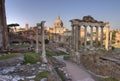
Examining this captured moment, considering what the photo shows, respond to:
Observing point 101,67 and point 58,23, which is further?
point 58,23

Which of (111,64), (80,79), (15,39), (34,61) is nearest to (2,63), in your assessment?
(34,61)

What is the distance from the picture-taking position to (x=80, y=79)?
15.5 metres

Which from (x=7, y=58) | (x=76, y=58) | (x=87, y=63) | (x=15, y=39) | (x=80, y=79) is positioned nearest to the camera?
(x=80, y=79)

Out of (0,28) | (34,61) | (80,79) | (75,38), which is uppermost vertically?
(0,28)

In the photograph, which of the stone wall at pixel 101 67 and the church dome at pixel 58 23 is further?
the church dome at pixel 58 23

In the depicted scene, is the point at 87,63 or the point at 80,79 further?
the point at 87,63

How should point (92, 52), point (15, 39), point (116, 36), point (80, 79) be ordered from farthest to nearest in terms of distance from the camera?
point (116, 36) < point (15, 39) < point (92, 52) < point (80, 79)

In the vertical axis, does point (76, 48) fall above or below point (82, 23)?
below

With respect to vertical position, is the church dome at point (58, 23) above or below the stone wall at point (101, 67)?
above

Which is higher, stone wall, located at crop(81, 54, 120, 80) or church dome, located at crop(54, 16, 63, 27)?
church dome, located at crop(54, 16, 63, 27)

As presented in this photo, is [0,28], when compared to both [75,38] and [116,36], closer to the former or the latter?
[75,38]

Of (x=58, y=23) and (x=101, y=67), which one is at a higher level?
(x=58, y=23)

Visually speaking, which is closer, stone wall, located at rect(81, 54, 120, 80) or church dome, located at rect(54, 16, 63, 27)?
stone wall, located at rect(81, 54, 120, 80)

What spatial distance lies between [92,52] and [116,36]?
54383 mm
